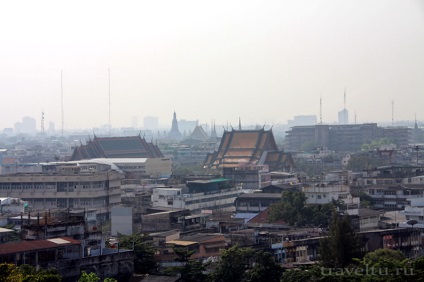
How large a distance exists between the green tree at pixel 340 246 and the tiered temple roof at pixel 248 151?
142ft

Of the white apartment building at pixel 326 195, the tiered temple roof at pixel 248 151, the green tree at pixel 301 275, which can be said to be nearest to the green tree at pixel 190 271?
the green tree at pixel 301 275

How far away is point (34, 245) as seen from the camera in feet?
83.4

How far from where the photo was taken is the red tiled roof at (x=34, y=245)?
2484cm

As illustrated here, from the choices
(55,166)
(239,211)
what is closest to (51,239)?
(239,211)

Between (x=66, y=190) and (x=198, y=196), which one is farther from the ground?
(x=66, y=190)

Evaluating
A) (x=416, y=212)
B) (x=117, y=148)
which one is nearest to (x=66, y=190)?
(x=416, y=212)

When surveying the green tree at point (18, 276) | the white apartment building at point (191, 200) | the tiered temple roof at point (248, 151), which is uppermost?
the tiered temple roof at point (248, 151)

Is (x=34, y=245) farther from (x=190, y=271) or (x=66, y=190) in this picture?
(x=66, y=190)

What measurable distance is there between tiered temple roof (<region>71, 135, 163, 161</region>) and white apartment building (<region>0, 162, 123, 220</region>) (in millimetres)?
31427

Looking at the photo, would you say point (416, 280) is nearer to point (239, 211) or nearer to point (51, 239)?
point (51, 239)

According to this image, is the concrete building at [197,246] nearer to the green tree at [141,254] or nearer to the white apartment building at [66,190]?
the green tree at [141,254]

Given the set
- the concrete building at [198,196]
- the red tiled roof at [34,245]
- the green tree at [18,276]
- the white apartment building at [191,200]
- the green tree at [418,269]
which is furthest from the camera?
the concrete building at [198,196]

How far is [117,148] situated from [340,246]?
194ft

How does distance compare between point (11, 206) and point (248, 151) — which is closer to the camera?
point (11, 206)
